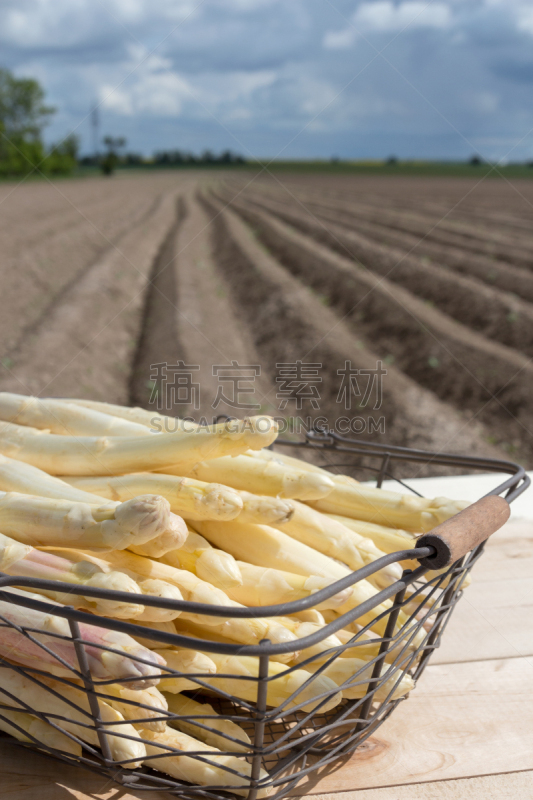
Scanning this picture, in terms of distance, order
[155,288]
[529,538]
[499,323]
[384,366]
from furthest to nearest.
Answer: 1. [155,288]
2. [499,323]
3. [384,366]
4. [529,538]

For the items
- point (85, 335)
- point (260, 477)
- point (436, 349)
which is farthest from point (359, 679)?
point (85, 335)

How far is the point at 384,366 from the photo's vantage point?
6.65m

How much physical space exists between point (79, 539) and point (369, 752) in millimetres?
565

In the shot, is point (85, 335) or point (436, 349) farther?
point (85, 335)

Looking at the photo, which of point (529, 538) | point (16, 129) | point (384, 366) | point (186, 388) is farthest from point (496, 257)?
point (16, 129)

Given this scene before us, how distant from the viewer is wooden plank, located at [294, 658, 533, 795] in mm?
917

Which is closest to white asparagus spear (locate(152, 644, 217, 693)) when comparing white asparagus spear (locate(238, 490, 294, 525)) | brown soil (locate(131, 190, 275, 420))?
white asparagus spear (locate(238, 490, 294, 525))

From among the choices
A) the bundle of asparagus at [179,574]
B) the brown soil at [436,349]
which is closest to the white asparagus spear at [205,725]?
the bundle of asparagus at [179,574]

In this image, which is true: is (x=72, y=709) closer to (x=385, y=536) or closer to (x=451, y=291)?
(x=385, y=536)

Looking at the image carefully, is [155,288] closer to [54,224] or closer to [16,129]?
[54,224]

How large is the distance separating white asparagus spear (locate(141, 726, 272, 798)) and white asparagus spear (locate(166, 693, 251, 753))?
2 centimetres

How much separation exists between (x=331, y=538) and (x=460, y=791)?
0.42 meters

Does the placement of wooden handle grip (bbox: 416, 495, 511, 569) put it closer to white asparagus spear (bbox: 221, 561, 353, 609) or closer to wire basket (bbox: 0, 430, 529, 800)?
wire basket (bbox: 0, 430, 529, 800)

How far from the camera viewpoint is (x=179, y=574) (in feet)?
3.00
